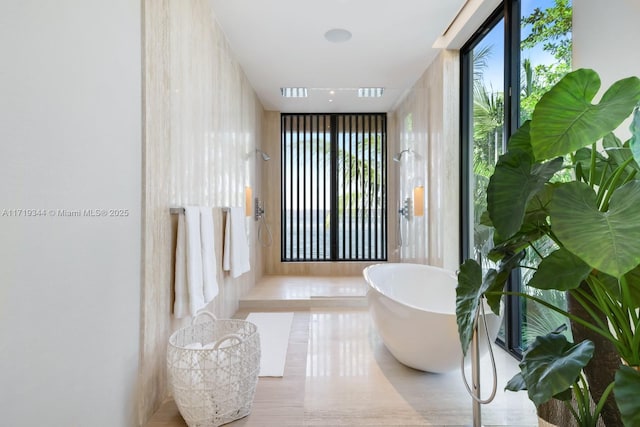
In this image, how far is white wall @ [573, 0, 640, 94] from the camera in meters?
1.39

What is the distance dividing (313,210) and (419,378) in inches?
128

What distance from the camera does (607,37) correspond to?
4.93ft

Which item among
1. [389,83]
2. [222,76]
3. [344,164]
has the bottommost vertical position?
[344,164]

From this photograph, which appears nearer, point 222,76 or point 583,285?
point 583,285

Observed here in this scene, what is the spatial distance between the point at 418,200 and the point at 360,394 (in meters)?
2.33

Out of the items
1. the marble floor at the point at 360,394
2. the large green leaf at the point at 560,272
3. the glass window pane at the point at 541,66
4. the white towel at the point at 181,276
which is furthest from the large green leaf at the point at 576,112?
the white towel at the point at 181,276

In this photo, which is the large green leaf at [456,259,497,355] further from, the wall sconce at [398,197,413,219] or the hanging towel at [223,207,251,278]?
the wall sconce at [398,197,413,219]

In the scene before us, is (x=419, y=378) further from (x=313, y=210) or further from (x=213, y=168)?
(x=313, y=210)

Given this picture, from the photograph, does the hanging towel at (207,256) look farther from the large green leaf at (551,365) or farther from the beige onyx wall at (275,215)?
the beige onyx wall at (275,215)

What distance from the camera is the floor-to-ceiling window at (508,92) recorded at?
2.05 meters

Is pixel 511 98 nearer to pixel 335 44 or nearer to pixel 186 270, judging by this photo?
pixel 335 44

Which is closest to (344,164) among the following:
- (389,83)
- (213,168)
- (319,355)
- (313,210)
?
(313,210)

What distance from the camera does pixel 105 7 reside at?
4.83ft

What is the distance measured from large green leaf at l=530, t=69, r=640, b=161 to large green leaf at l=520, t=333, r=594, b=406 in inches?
23.4
